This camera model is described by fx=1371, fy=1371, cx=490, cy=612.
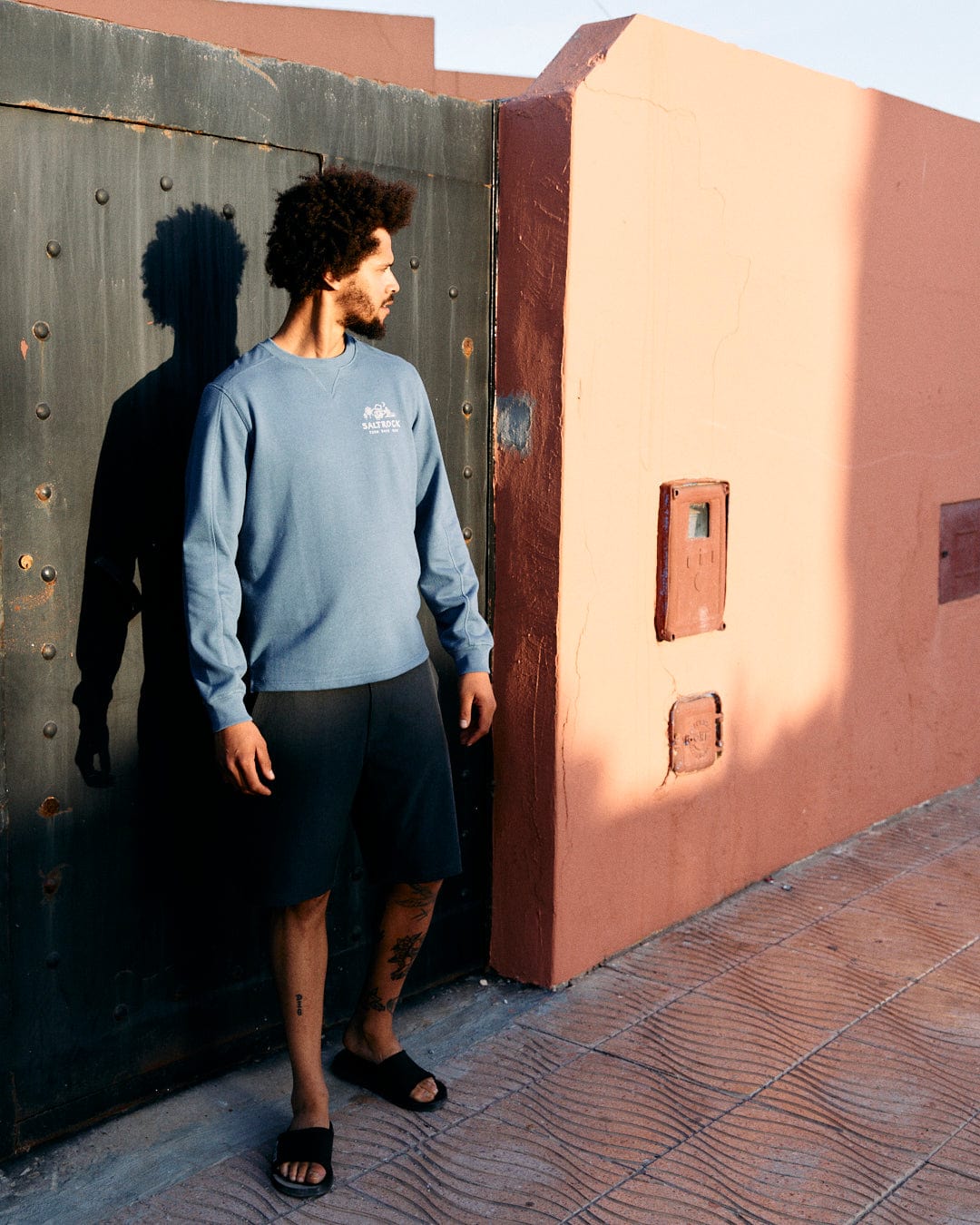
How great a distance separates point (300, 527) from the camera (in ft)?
8.74

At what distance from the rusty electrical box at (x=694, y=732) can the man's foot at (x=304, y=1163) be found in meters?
1.63

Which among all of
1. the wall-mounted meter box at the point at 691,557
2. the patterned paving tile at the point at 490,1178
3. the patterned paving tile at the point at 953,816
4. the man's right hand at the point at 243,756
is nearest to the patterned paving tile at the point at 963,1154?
the patterned paving tile at the point at 490,1178

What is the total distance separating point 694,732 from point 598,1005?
0.89 meters

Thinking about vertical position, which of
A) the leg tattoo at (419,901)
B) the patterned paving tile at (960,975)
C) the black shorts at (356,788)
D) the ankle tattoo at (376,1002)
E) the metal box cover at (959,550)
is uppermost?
the metal box cover at (959,550)

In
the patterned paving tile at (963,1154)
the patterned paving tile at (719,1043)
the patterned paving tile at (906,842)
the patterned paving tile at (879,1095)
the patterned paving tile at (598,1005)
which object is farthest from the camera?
the patterned paving tile at (906,842)

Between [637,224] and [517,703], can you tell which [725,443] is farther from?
[517,703]

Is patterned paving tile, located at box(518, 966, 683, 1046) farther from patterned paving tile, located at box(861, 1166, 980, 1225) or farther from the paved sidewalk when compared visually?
patterned paving tile, located at box(861, 1166, 980, 1225)

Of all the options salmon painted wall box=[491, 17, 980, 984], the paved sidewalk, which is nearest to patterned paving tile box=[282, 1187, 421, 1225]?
the paved sidewalk

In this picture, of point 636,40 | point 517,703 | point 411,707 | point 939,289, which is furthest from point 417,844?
point 939,289

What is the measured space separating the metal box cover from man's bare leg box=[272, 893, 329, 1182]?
3318mm

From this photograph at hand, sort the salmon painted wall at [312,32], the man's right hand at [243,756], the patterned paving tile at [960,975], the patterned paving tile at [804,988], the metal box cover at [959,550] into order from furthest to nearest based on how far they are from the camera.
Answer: the salmon painted wall at [312,32], the metal box cover at [959,550], the patterned paving tile at [960,975], the patterned paving tile at [804,988], the man's right hand at [243,756]

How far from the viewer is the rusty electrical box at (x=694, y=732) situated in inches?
156

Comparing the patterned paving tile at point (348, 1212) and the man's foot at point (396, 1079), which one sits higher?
the man's foot at point (396, 1079)

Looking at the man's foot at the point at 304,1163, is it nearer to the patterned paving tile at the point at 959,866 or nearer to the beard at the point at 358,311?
the beard at the point at 358,311
